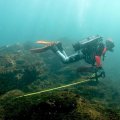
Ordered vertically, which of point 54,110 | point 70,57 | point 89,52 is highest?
point 89,52

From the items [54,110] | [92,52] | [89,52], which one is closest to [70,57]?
[89,52]

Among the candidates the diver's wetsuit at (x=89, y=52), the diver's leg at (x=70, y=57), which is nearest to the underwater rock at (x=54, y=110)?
the diver's wetsuit at (x=89, y=52)

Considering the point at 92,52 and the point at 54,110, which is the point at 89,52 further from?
the point at 54,110

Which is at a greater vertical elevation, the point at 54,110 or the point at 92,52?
the point at 92,52

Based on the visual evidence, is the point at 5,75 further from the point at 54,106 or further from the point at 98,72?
the point at 54,106

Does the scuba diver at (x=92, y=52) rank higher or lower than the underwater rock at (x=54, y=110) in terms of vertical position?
higher

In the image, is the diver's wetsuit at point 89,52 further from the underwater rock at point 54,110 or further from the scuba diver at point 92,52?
the underwater rock at point 54,110

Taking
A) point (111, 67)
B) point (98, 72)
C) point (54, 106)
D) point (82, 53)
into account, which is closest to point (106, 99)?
point (98, 72)

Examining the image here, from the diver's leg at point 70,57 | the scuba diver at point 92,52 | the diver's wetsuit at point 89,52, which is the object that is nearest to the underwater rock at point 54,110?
the scuba diver at point 92,52

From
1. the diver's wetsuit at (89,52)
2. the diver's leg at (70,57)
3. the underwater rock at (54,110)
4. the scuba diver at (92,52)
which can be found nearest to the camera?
the underwater rock at (54,110)

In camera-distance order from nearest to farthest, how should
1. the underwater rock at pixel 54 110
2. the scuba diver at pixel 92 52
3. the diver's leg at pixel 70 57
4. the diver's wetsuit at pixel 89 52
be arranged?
the underwater rock at pixel 54 110, the scuba diver at pixel 92 52, the diver's wetsuit at pixel 89 52, the diver's leg at pixel 70 57

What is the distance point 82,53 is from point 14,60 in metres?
7.07

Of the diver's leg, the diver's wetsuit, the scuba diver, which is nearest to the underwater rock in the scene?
the scuba diver

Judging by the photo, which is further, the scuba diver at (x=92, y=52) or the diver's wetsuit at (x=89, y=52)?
the diver's wetsuit at (x=89, y=52)
